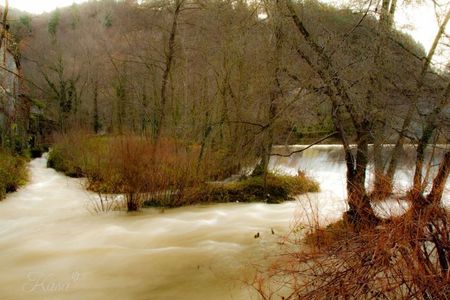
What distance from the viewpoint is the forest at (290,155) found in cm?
329

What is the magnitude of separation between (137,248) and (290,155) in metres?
3.18

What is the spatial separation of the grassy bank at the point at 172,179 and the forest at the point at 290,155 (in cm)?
4

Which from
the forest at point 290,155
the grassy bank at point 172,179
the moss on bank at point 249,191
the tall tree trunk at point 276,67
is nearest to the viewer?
the forest at point 290,155

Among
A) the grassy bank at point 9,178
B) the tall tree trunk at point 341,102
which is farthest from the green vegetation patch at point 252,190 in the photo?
the grassy bank at point 9,178

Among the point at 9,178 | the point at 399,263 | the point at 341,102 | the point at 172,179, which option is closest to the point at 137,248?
the point at 172,179

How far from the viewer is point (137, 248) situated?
6.66 metres

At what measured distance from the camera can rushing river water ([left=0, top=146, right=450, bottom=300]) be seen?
500 centimetres

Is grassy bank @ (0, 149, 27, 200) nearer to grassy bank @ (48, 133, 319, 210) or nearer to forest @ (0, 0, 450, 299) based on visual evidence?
forest @ (0, 0, 450, 299)

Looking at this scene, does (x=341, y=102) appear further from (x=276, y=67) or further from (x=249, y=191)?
(x=249, y=191)

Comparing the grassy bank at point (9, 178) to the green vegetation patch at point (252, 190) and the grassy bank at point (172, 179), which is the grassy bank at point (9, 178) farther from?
the green vegetation patch at point (252, 190)

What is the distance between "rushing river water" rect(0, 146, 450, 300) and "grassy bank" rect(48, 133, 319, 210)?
1.43 feet

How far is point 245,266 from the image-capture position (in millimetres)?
5566

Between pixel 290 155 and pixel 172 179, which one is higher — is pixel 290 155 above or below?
above

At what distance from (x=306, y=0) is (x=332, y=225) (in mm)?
4256
